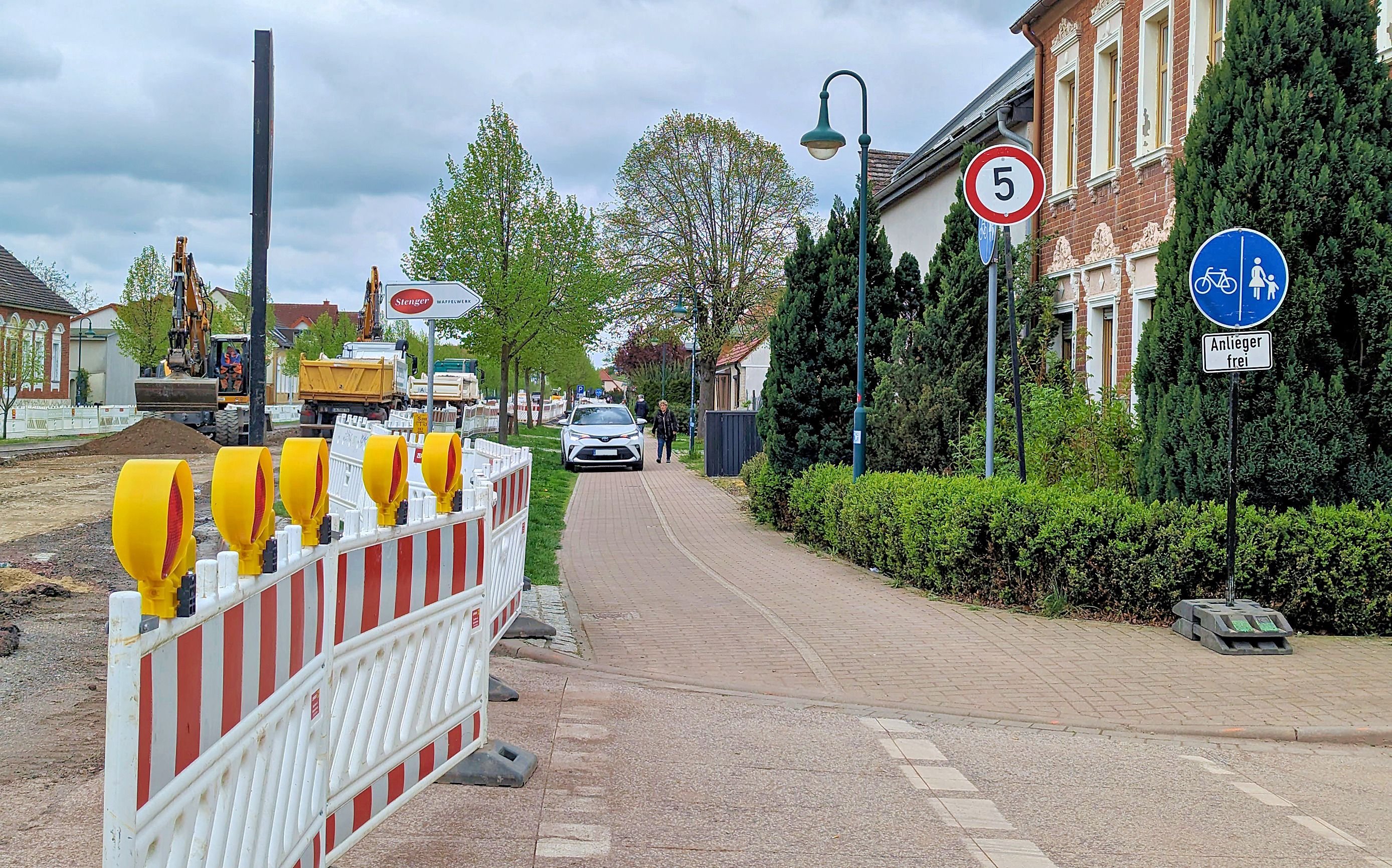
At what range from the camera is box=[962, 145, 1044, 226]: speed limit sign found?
11344 mm

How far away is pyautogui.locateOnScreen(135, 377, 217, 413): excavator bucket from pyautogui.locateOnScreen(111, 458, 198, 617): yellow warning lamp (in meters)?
30.1

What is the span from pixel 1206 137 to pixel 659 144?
3964 centimetres

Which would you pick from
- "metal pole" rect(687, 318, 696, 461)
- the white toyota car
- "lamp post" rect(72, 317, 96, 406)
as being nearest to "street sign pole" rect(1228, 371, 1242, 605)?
the white toyota car

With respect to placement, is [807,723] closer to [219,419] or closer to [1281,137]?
[1281,137]

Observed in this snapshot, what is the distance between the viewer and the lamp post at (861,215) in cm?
1491

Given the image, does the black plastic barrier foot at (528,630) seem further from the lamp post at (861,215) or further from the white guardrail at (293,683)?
the lamp post at (861,215)

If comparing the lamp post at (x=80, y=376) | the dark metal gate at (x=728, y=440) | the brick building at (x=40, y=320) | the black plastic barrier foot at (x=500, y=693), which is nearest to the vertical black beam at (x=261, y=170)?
the black plastic barrier foot at (x=500, y=693)

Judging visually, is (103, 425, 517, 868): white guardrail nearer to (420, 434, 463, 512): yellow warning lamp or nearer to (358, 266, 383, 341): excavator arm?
(420, 434, 463, 512): yellow warning lamp

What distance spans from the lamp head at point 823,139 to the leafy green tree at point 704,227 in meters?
31.7

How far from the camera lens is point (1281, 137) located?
9453 millimetres

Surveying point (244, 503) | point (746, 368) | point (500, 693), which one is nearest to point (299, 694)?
point (244, 503)

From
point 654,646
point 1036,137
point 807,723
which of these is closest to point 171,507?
point 807,723

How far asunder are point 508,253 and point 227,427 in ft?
32.2

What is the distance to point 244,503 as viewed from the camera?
2.93 metres
